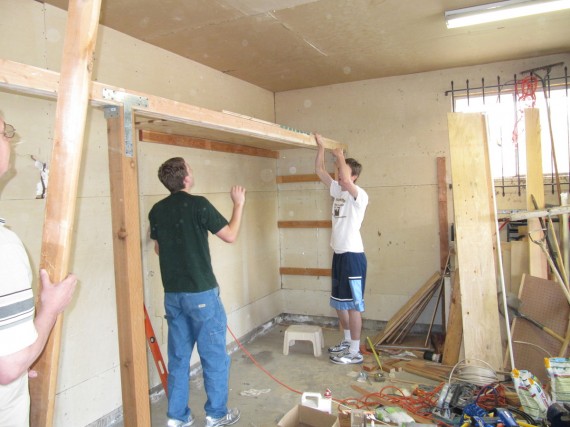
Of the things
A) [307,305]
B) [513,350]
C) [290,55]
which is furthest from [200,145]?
[513,350]

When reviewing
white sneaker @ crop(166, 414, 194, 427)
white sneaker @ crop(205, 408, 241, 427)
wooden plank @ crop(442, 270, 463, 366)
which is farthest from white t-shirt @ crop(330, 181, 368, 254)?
white sneaker @ crop(166, 414, 194, 427)

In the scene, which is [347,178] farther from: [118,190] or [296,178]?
[118,190]

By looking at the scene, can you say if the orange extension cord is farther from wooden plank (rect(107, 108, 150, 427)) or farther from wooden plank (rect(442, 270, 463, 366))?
wooden plank (rect(107, 108, 150, 427))

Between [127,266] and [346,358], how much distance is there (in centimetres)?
244

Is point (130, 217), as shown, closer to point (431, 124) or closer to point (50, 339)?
point (50, 339)

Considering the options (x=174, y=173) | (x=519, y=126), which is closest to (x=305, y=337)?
(x=174, y=173)

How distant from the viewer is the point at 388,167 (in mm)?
4379

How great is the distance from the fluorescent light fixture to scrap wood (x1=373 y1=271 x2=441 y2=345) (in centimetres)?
237

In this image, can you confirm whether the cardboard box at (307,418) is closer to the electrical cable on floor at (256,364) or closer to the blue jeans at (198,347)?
the blue jeans at (198,347)

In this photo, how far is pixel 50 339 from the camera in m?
1.08

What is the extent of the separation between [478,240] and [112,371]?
278 cm

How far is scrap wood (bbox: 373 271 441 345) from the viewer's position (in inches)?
158

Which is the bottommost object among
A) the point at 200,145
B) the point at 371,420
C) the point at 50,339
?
the point at 371,420

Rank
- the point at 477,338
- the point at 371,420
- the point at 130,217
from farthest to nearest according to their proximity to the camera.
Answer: the point at 477,338 → the point at 371,420 → the point at 130,217
